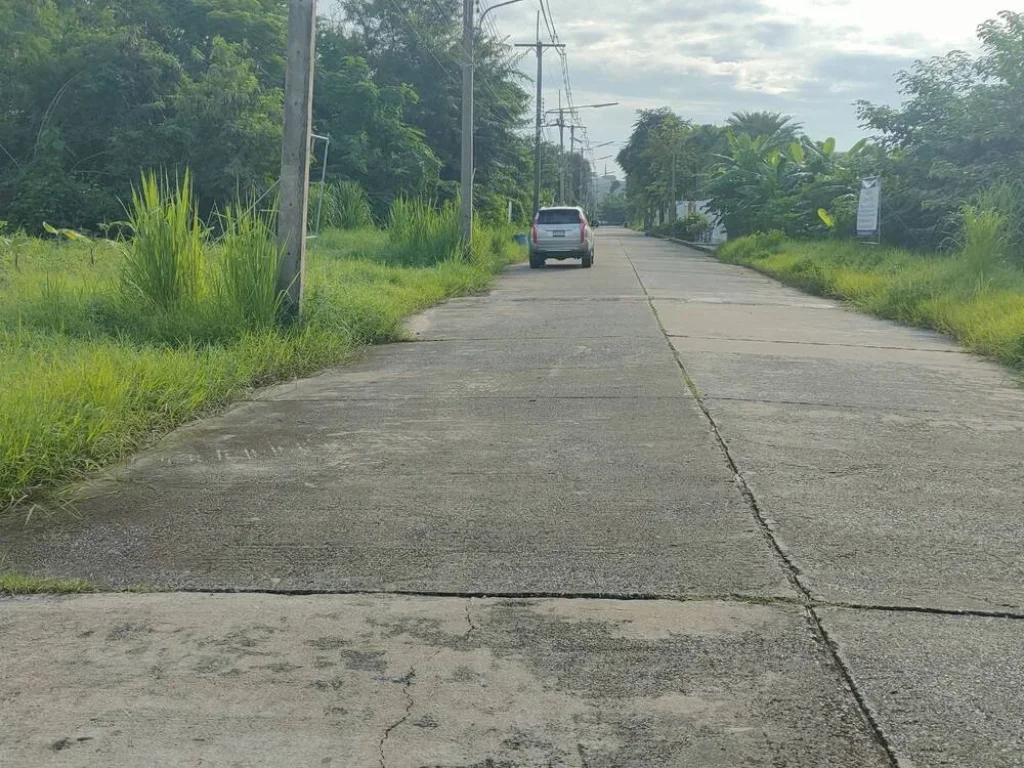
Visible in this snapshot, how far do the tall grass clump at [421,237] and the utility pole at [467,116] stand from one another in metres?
0.31

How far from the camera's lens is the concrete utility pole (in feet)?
32.3

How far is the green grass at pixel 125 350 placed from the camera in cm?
532

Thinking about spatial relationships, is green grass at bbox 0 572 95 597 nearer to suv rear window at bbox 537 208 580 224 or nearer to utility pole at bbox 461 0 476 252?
utility pole at bbox 461 0 476 252

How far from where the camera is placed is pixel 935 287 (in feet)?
48.1

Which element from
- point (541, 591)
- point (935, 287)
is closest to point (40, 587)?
point (541, 591)

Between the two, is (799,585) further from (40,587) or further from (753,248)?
(753,248)

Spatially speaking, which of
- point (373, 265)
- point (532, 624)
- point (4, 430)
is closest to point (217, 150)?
point (373, 265)

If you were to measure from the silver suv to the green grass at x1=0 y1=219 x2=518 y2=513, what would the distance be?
35.3 feet

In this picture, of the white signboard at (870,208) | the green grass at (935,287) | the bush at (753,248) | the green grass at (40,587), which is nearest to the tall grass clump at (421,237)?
the green grass at (935,287)

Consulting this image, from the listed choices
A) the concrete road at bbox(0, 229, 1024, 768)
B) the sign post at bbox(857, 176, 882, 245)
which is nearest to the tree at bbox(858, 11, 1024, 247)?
the sign post at bbox(857, 176, 882, 245)

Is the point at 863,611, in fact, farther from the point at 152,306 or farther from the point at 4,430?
the point at 152,306

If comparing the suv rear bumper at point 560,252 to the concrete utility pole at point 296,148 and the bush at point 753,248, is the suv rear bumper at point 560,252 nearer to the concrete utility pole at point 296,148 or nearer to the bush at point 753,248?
the bush at point 753,248

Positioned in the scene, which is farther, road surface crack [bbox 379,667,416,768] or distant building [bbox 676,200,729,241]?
distant building [bbox 676,200,729,241]

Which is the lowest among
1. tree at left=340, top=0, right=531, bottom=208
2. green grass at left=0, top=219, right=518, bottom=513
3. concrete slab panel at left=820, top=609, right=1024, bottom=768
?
concrete slab panel at left=820, top=609, right=1024, bottom=768
